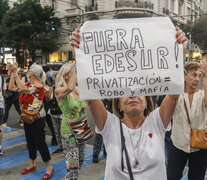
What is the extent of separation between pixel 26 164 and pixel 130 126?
329cm

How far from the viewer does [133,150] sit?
1.72 meters

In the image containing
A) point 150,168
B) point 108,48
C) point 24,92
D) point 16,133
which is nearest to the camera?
point 150,168

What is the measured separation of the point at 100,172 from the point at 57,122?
4.10 feet

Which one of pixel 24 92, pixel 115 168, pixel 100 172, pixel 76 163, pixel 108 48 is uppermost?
pixel 108 48

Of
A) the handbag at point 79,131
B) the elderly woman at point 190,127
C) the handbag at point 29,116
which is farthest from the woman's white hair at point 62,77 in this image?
the elderly woman at point 190,127

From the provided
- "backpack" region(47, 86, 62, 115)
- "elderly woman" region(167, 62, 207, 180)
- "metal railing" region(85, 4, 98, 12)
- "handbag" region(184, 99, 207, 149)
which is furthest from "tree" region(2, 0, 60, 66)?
"handbag" region(184, 99, 207, 149)

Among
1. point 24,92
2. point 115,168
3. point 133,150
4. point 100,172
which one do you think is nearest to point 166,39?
point 133,150

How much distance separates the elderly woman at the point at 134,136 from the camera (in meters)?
1.68

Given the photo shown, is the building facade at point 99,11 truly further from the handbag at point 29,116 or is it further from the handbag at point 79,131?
the handbag at point 79,131

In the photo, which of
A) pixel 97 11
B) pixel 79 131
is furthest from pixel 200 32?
pixel 79 131

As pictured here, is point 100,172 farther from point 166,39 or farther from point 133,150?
point 166,39

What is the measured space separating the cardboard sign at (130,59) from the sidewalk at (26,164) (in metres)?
2.55

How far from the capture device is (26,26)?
2848 cm

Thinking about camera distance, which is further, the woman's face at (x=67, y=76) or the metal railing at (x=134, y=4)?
the metal railing at (x=134, y=4)
